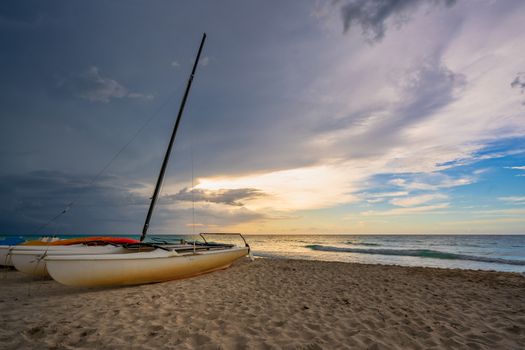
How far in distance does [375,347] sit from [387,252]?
23.4m

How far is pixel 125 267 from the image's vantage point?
7.16 metres

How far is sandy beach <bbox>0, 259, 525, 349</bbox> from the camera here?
12.9 ft

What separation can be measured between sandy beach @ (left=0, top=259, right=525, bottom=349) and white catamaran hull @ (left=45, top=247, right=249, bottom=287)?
298 millimetres

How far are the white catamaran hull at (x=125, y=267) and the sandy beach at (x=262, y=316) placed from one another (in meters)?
0.30

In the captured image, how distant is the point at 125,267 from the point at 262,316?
4155 millimetres

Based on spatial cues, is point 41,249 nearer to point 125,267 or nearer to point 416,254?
point 125,267

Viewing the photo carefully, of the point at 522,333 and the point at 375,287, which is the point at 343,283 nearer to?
the point at 375,287

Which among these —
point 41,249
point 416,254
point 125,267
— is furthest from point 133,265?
point 416,254

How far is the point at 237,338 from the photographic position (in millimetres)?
4047

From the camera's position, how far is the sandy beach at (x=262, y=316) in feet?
12.9

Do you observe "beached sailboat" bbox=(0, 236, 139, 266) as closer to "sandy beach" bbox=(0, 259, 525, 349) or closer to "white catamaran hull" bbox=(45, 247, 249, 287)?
"sandy beach" bbox=(0, 259, 525, 349)

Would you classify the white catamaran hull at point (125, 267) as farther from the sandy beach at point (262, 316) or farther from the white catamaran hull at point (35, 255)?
the white catamaran hull at point (35, 255)

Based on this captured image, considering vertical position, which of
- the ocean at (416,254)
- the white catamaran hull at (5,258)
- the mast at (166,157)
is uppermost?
the mast at (166,157)

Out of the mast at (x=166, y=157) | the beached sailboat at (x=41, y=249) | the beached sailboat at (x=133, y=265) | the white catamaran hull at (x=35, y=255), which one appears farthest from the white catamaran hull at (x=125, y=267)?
the mast at (x=166, y=157)
